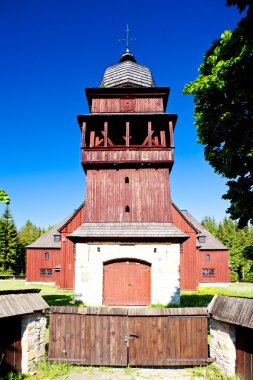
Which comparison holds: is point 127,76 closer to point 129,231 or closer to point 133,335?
point 129,231

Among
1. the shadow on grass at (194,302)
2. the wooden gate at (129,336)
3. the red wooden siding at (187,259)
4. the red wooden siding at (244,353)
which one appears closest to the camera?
the red wooden siding at (244,353)

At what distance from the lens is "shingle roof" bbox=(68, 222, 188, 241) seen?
17078mm

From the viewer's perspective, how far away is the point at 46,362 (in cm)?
863

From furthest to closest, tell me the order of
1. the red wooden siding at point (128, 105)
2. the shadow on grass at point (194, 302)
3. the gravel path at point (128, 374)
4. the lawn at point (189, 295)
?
the red wooden siding at point (128, 105)
the lawn at point (189, 295)
the shadow on grass at point (194, 302)
the gravel path at point (128, 374)

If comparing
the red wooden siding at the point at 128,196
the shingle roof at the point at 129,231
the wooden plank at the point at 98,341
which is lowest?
the wooden plank at the point at 98,341

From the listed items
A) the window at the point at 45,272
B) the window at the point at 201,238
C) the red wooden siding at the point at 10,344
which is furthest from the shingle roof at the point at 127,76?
the window at the point at 45,272

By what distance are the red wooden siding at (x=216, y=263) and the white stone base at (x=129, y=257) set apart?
824 inches

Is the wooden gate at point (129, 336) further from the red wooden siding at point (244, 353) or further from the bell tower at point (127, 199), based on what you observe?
the bell tower at point (127, 199)

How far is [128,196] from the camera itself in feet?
61.8

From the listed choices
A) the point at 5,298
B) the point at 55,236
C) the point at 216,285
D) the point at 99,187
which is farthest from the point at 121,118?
the point at 216,285

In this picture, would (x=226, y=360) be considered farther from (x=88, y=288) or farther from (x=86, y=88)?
(x=86, y=88)

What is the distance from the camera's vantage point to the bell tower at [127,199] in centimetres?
1702

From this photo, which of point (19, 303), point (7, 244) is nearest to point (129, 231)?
point (19, 303)

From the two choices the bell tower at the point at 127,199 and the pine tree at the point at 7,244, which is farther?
the pine tree at the point at 7,244
